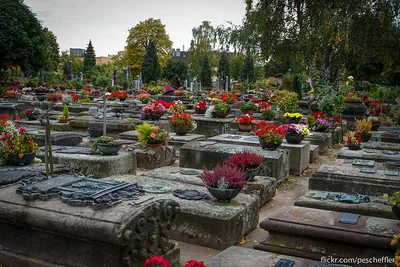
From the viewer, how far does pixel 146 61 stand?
51094 millimetres

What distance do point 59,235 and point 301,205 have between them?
3598mm

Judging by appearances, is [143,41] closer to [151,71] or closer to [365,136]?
[151,71]

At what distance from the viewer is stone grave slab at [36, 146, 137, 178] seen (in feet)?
27.6

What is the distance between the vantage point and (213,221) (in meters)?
5.82

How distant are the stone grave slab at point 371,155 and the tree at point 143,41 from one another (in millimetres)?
53252

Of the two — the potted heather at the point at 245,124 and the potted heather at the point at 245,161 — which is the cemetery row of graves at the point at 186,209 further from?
the potted heather at the point at 245,124

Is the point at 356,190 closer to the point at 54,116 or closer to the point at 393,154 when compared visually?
the point at 393,154

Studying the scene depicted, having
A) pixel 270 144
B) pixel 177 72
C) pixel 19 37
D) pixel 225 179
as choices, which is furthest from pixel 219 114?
pixel 177 72

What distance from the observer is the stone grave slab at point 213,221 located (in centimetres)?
580

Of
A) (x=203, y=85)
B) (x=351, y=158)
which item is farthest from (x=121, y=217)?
(x=203, y=85)

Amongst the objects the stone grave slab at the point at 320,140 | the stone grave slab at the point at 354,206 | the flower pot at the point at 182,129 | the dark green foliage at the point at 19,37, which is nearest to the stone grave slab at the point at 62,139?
the flower pot at the point at 182,129

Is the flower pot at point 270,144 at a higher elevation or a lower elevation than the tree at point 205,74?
lower

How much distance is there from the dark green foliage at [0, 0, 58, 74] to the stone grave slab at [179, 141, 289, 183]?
2712 centimetres

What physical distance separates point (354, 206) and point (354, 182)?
5.26 feet
